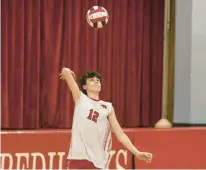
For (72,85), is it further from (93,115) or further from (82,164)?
(82,164)

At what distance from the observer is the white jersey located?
4008 millimetres

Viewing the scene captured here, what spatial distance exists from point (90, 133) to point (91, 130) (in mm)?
28

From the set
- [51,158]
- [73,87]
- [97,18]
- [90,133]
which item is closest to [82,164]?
[90,133]

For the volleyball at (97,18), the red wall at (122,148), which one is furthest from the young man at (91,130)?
the red wall at (122,148)

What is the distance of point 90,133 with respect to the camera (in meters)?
4.04

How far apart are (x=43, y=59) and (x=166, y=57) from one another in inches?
83.0

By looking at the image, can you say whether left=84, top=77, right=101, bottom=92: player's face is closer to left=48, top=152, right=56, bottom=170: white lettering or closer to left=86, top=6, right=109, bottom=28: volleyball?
left=86, top=6, right=109, bottom=28: volleyball

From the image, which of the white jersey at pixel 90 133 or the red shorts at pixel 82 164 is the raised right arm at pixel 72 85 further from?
the red shorts at pixel 82 164

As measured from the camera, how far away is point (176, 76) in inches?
307

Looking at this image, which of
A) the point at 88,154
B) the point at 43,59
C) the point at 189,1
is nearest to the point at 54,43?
the point at 43,59

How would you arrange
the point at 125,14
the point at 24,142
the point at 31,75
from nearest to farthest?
the point at 24,142
the point at 31,75
the point at 125,14

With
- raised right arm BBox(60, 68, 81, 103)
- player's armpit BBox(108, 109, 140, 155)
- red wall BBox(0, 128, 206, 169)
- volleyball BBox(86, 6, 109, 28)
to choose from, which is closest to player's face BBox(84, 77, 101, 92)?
raised right arm BBox(60, 68, 81, 103)

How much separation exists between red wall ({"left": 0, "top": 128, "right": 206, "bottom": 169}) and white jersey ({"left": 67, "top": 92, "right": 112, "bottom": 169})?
2060 mm

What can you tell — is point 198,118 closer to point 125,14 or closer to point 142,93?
point 142,93
